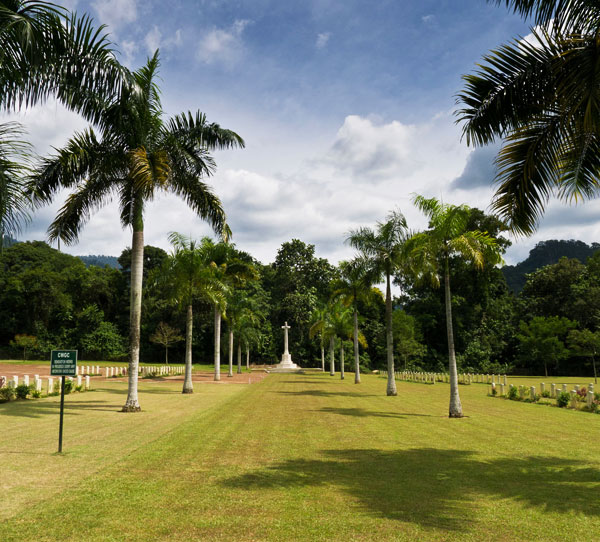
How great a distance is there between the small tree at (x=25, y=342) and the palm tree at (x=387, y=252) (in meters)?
50.4

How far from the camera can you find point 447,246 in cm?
1830

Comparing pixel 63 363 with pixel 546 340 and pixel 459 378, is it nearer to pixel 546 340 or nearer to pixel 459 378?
pixel 459 378

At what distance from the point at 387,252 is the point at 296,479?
19.7 metres

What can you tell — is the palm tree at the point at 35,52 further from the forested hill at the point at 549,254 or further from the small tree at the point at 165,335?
the forested hill at the point at 549,254

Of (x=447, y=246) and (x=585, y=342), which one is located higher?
(x=447, y=246)

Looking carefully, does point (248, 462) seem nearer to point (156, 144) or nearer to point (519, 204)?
point (519, 204)

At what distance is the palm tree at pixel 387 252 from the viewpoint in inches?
994

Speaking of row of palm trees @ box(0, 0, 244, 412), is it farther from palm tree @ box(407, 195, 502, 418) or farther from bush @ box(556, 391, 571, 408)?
bush @ box(556, 391, 571, 408)

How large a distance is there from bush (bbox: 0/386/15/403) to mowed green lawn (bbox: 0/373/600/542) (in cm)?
404

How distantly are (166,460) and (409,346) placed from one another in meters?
44.7

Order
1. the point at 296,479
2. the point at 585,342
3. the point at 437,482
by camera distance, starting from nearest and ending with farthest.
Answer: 1. the point at 437,482
2. the point at 296,479
3. the point at 585,342

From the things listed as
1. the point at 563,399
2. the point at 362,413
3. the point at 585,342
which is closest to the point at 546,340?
the point at 585,342

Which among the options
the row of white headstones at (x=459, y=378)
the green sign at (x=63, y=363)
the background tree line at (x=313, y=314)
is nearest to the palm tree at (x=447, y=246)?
the green sign at (x=63, y=363)

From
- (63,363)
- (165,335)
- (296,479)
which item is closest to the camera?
(296,479)
